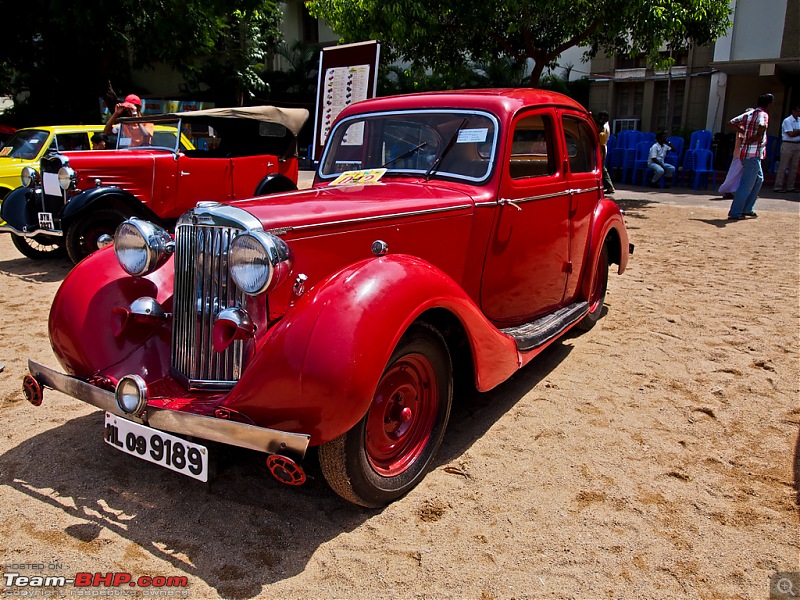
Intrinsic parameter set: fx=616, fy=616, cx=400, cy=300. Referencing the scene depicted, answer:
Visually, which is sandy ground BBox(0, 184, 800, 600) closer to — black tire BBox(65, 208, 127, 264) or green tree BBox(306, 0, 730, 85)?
black tire BBox(65, 208, 127, 264)

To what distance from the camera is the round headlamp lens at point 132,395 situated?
229 centimetres

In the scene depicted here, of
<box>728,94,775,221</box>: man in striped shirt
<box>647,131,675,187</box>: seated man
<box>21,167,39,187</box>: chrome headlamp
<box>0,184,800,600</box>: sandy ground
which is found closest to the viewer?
<box>0,184,800,600</box>: sandy ground

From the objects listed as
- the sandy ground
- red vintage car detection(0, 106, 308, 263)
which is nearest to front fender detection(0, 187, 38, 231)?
red vintage car detection(0, 106, 308, 263)

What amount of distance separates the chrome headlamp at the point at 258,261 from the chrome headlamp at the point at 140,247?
0.63m

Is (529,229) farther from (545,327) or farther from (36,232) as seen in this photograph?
(36,232)

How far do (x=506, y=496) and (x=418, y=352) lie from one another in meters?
0.76

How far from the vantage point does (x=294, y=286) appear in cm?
260

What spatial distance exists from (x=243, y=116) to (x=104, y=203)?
2167 mm

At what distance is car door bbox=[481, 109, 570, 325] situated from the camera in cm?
354

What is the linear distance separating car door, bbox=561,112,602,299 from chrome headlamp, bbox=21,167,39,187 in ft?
20.0

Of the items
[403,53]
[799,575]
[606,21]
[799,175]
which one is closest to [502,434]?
[799,575]

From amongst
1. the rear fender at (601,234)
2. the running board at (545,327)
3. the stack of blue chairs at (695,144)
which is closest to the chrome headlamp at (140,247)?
the running board at (545,327)

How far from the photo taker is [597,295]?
5.07m

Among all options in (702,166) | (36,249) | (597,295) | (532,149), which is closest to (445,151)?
(532,149)
